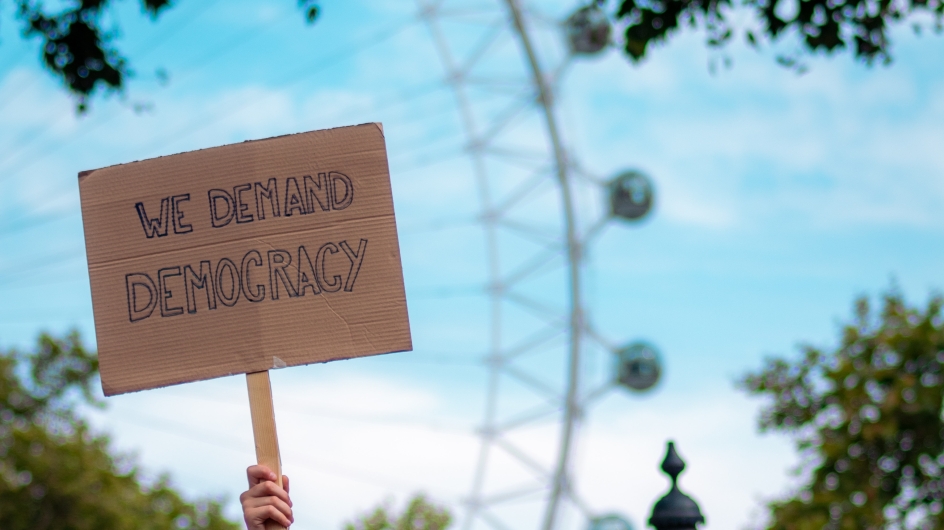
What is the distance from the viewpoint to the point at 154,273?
3.62 metres

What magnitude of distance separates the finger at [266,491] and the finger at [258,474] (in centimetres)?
2

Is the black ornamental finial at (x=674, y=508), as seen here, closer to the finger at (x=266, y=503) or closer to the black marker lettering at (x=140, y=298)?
the finger at (x=266, y=503)

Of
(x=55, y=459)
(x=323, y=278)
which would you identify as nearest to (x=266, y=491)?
(x=323, y=278)

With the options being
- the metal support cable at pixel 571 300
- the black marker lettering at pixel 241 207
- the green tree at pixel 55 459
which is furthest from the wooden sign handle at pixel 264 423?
the green tree at pixel 55 459

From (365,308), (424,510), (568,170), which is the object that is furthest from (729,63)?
(424,510)

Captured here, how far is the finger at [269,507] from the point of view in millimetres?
3189

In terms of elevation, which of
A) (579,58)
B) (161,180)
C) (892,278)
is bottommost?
(161,180)

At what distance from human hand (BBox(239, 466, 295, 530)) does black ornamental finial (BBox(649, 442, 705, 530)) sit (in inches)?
50.7

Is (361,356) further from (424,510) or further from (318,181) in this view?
(424,510)

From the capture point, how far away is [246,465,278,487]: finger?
10.6 feet

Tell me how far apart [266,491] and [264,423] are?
0.72 ft

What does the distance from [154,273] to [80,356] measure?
862 inches

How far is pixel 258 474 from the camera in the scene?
323cm

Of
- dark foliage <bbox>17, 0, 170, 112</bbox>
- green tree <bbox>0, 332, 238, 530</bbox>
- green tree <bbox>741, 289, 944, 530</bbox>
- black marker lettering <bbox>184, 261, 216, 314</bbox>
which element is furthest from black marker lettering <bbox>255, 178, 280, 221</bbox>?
green tree <bbox>0, 332, 238, 530</bbox>
